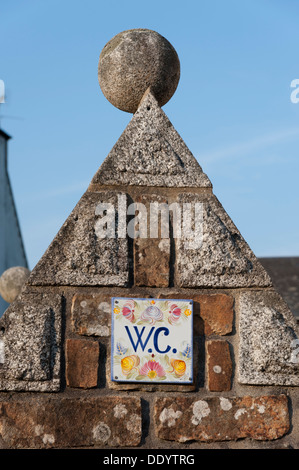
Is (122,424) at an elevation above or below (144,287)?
below

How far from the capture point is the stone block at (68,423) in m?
3.09

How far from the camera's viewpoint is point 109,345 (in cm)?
317

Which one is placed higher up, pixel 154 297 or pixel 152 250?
pixel 152 250

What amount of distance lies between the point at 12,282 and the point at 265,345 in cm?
506

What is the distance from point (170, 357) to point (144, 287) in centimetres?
33

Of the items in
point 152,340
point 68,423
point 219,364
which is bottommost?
point 68,423

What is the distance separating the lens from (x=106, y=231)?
10.6 ft

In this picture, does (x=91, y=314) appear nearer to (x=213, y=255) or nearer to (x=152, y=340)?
(x=152, y=340)

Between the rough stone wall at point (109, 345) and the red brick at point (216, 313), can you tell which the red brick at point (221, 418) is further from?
the red brick at point (216, 313)

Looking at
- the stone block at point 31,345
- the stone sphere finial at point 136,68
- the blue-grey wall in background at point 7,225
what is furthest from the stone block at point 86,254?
the blue-grey wall in background at point 7,225

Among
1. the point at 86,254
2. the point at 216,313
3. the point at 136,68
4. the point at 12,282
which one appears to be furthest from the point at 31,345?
the point at 12,282

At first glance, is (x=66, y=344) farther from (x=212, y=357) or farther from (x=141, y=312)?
(x=212, y=357)

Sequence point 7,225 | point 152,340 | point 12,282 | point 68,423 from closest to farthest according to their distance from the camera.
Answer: point 68,423 → point 152,340 → point 12,282 → point 7,225
